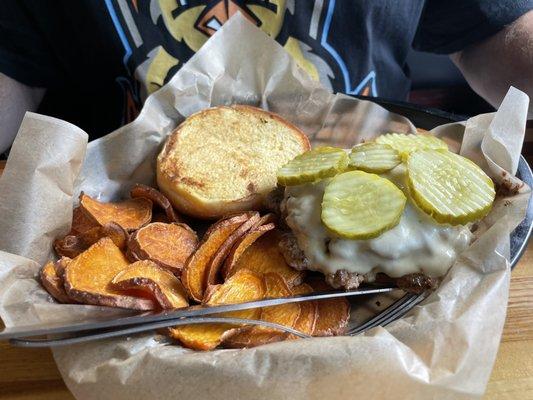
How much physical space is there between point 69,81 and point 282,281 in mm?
1191

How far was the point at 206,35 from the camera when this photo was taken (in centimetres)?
159

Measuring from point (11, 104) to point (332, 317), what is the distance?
128 centimetres

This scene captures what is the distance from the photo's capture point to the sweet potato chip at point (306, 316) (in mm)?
1022

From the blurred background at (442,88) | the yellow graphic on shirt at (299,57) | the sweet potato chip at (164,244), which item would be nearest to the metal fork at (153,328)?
the sweet potato chip at (164,244)

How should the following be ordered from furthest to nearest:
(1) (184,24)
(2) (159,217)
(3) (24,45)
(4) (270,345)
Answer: (3) (24,45) < (1) (184,24) < (2) (159,217) < (4) (270,345)

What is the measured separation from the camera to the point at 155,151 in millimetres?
1486

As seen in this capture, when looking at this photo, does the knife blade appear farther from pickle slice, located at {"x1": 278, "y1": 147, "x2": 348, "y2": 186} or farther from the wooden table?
pickle slice, located at {"x1": 278, "y1": 147, "x2": 348, "y2": 186}

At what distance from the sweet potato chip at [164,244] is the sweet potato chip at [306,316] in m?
0.26

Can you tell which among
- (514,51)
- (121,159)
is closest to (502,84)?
(514,51)

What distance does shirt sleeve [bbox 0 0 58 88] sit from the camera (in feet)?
5.45

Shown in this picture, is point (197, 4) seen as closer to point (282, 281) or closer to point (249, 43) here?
point (249, 43)

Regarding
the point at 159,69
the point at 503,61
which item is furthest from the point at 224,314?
the point at 503,61

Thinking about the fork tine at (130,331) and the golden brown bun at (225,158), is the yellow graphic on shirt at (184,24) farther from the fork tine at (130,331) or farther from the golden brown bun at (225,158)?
the fork tine at (130,331)

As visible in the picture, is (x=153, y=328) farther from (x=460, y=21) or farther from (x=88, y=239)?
(x=460, y=21)
